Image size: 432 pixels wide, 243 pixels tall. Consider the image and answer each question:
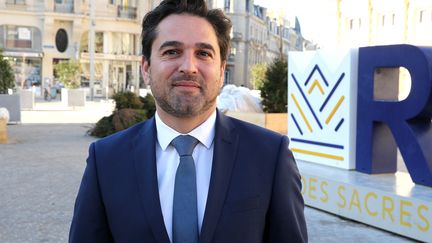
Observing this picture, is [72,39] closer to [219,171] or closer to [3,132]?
[3,132]

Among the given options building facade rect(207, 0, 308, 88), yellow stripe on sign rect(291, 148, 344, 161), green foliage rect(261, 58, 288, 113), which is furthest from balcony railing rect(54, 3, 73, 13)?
yellow stripe on sign rect(291, 148, 344, 161)

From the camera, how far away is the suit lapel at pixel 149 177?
1807 mm

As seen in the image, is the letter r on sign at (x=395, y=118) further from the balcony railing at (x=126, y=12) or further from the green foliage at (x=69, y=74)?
the balcony railing at (x=126, y=12)

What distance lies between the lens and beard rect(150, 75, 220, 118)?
1.86 metres

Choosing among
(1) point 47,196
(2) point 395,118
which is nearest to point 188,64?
Result: (2) point 395,118

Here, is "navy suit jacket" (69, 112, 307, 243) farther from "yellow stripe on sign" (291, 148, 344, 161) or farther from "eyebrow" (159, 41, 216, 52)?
"yellow stripe on sign" (291, 148, 344, 161)

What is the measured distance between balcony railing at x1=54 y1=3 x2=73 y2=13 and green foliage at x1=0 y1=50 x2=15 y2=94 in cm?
2553

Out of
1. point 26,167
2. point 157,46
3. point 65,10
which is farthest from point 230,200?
point 65,10

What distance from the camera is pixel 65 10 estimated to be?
41.3 m

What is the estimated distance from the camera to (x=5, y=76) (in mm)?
16875

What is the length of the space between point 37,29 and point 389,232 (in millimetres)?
39817

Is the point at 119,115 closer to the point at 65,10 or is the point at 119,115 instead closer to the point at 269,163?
the point at 269,163

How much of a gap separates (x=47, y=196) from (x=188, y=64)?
5.78 metres

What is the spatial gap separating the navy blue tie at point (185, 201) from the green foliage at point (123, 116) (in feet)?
39.8
